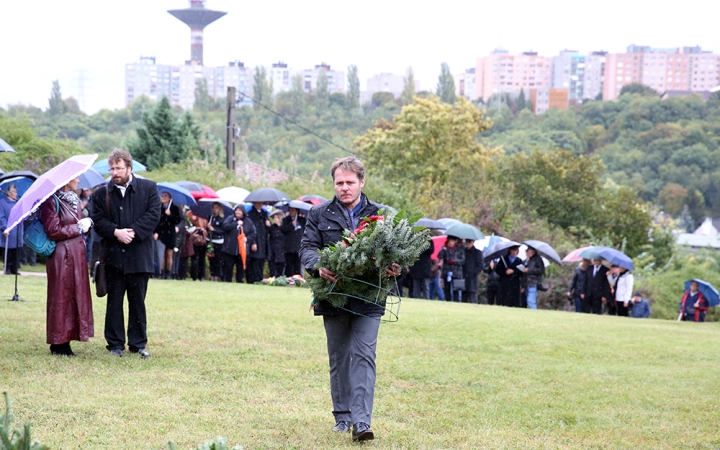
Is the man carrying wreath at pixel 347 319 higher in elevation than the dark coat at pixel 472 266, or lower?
higher

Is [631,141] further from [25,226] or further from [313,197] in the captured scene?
[25,226]

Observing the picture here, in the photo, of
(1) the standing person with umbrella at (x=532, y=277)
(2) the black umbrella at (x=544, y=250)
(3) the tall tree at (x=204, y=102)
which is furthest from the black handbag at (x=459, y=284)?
(3) the tall tree at (x=204, y=102)

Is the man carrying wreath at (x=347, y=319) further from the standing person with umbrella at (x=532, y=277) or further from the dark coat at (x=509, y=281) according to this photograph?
the dark coat at (x=509, y=281)

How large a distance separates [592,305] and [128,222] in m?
16.6

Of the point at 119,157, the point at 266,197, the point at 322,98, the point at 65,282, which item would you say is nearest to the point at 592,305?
the point at 266,197

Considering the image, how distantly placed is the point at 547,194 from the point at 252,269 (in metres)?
41.5

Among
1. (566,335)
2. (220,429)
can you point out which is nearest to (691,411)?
(220,429)

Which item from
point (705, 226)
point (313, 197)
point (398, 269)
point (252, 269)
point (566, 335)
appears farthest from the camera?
point (705, 226)

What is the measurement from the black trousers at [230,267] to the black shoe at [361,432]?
16.3 metres

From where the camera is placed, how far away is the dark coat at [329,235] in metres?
7.22

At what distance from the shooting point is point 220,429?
285 inches

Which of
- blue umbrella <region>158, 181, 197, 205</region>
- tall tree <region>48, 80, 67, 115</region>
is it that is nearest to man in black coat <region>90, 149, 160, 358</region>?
blue umbrella <region>158, 181, 197, 205</region>

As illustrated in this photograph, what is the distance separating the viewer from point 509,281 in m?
24.7

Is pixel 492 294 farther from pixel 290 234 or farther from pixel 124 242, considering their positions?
pixel 124 242
